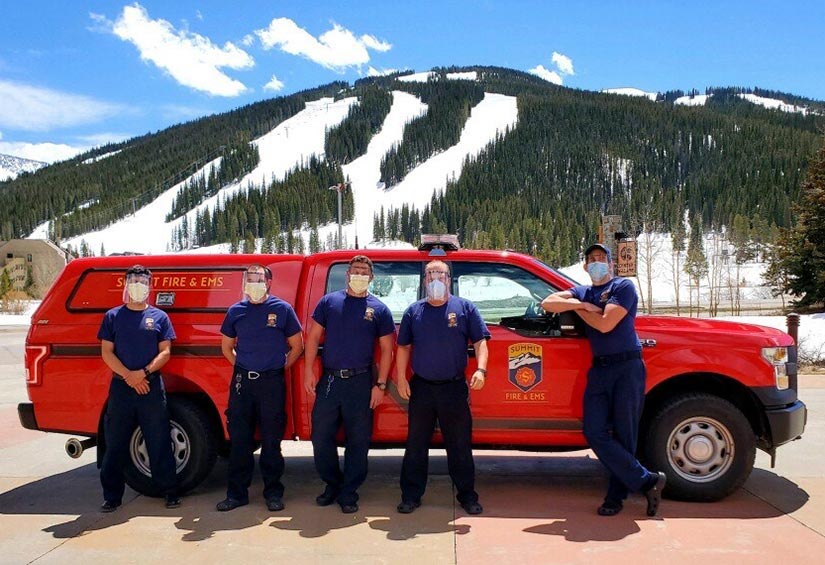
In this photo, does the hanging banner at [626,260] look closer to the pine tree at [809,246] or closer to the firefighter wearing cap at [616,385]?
the firefighter wearing cap at [616,385]

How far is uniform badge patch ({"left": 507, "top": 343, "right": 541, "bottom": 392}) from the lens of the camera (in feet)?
15.7

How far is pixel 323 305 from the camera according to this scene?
185 inches

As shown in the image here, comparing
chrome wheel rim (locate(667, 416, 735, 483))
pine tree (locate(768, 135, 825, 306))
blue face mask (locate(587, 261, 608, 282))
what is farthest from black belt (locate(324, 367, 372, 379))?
pine tree (locate(768, 135, 825, 306))

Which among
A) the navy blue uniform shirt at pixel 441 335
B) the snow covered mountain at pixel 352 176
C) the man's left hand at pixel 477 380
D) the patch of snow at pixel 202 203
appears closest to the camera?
the man's left hand at pixel 477 380

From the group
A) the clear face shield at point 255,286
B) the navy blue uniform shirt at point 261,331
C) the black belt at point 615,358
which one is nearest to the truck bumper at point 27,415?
the navy blue uniform shirt at point 261,331

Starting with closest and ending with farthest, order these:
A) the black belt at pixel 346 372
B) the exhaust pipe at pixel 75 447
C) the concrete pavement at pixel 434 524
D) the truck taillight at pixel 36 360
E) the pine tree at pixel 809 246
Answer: the concrete pavement at pixel 434 524, the black belt at pixel 346 372, the exhaust pipe at pixel 75 447, the truck taillight at pixel 36 360, the pine tree at pixel 809 246

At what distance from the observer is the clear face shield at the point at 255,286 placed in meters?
4.70

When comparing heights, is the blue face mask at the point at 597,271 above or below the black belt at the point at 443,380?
above

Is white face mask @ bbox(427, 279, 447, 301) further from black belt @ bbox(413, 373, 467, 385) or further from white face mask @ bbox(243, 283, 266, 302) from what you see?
white face mask @ bbox(243, 283, 266, 302)

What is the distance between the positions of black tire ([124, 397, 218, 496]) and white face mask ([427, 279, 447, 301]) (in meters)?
2.12

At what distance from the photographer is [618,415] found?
451 cm

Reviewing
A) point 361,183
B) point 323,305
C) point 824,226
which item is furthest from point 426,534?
point 361,183

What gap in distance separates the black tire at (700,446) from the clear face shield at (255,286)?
3005mm

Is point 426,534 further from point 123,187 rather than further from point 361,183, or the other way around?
point 123,187
